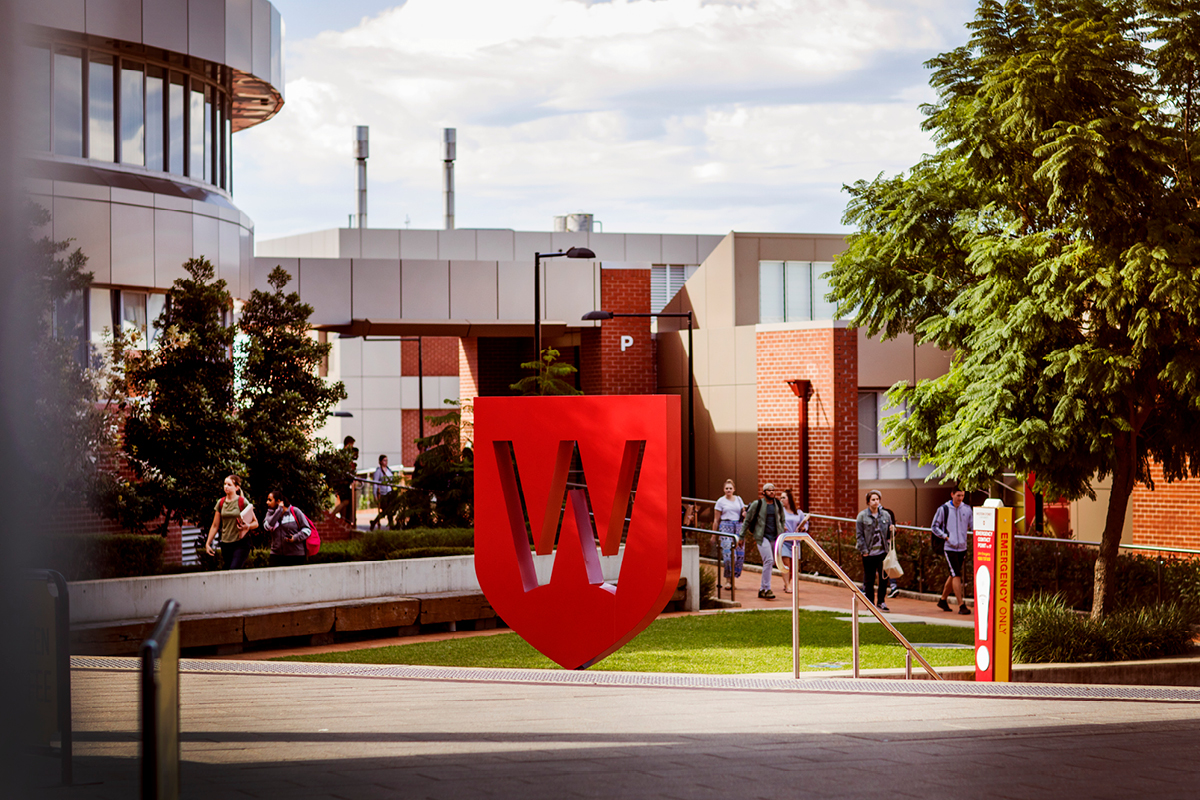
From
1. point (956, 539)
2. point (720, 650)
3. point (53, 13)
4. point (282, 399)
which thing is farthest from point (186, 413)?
point (53, 13)

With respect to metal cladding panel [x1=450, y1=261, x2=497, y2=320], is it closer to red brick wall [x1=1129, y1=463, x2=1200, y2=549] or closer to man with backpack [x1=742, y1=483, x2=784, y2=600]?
man with backpack [x1=742, y1=483, x2=784, y2=600]

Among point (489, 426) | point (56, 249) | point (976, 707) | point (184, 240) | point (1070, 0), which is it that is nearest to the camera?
point (56, 249)

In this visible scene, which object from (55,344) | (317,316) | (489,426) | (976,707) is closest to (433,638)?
(489,426)

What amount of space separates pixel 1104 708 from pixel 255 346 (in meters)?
14.3

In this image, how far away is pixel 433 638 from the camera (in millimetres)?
15523

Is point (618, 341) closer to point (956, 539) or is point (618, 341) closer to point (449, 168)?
point (956, 539)

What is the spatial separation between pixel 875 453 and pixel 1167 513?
8.35m

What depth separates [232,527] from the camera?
50.4ft

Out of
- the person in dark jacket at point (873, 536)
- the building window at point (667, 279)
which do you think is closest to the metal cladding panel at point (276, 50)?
the person in dark jacket at point (873, 536)

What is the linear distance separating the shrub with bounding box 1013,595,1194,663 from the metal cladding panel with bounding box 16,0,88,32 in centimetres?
1265

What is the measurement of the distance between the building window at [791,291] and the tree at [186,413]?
16.1 meters

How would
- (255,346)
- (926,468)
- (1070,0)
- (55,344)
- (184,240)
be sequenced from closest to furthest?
1. (55,344)
2. (1070,0)
3. (255,346)
4. (184,240)
5. (926,468)

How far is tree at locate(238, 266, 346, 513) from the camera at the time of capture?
18.5 meters

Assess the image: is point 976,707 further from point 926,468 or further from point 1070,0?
point 926,468
